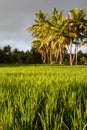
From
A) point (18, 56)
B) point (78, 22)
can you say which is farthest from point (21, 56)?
point (78, 22)

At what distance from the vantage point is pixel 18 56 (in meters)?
55.5

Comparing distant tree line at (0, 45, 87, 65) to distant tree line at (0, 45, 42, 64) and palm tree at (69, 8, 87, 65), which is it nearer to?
distant tree line at (0, 45, 42, 64)

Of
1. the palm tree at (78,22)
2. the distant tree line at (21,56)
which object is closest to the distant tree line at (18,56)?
the distant tree line at (21,56)

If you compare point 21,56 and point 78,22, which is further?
point 21,56

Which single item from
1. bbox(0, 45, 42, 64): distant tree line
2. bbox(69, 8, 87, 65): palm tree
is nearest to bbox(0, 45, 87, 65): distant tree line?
bbox(0, 45, 42, 64): distant tree line

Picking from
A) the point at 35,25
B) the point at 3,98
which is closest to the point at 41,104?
the point at 3,98

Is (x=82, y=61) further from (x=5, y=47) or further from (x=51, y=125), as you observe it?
(x=51, y=125)

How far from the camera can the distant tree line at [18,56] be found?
181 ft

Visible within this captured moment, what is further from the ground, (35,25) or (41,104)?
(35,25)

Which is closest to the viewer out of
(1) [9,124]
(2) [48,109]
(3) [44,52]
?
(1) [9,124]

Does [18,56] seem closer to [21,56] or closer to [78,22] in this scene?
[21,56]

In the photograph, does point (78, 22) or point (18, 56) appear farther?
point (18, 56)

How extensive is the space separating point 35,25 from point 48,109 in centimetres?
4833

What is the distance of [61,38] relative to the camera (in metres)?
41.1
